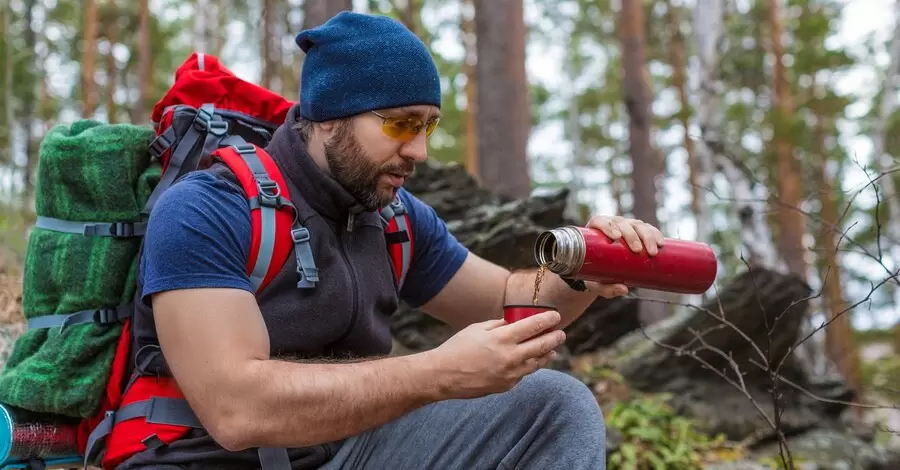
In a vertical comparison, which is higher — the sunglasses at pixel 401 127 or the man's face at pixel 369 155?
the sunglasses at pixel 401 127

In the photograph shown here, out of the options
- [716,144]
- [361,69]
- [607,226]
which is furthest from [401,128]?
[716,144]

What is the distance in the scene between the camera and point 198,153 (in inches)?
120

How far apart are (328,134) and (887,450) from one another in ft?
23.2

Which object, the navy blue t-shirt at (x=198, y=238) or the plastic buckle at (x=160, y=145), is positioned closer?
the navy blue t-shirt at (x=198, y=238)

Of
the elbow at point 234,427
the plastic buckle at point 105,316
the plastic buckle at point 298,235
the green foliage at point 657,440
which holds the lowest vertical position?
the green foliage at point 657,440

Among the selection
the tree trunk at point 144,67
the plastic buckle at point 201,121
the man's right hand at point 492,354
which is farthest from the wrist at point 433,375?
the tree trunk at point 144,67

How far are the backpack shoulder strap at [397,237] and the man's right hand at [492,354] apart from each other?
897mm

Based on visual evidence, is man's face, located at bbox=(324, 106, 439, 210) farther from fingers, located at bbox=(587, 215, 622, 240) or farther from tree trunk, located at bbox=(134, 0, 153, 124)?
tree trunk, located at bbox=(134, 0, 153, 124)

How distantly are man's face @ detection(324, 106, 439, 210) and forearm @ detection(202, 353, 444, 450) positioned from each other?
790 millimetres

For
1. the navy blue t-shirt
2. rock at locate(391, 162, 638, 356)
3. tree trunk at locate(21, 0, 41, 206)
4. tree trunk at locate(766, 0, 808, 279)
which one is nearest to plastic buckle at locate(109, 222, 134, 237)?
the navy blue t-shirt

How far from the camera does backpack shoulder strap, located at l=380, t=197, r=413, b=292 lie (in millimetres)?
3316

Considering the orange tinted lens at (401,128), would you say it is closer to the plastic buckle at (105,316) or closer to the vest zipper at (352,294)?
the vest zipper at (352,294)

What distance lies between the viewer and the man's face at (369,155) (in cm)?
299

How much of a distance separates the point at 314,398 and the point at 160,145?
130cm
